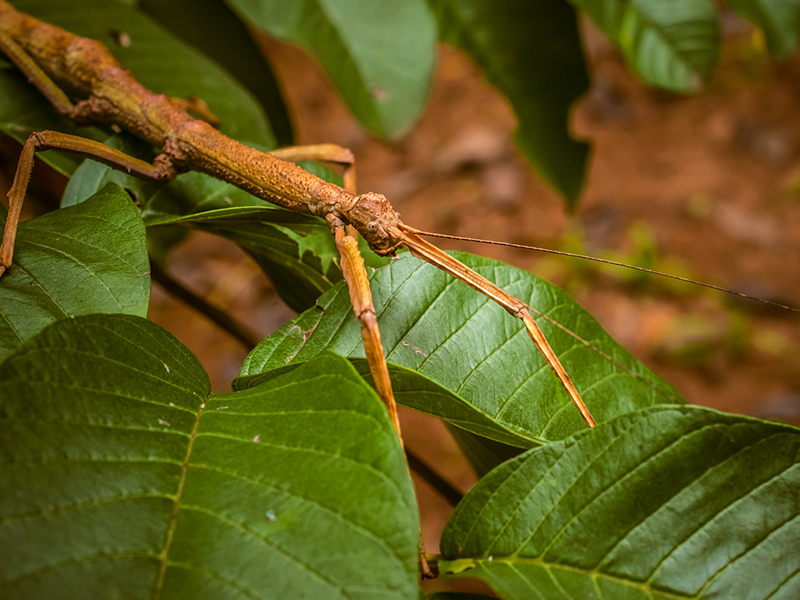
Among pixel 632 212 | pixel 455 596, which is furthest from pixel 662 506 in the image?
pixel 632 212

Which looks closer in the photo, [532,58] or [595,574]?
[595,574]

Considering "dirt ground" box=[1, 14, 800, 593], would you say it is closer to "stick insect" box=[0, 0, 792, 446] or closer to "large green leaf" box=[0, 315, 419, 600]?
"stick insect" box=[0, 0, 792, 446]

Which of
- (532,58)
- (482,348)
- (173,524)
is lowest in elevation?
(173,524)

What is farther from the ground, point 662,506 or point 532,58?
point 532,58

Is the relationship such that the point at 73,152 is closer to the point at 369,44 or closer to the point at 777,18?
the point at 369,44

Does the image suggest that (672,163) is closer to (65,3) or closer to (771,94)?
(771,94)

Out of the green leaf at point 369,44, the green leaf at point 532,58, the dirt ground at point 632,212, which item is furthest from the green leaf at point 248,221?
the dirt ground at point 632,212
